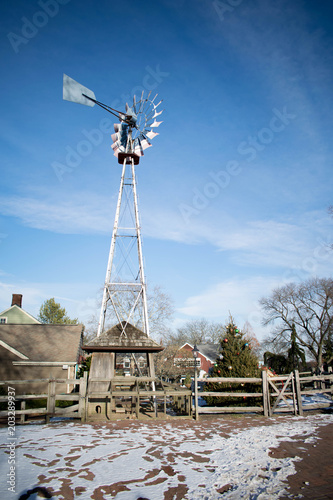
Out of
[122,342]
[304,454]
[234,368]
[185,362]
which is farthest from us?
[185,362]

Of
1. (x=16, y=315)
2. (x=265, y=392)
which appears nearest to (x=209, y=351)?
(x=16, y=315)

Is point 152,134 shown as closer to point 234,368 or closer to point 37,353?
point 234,368

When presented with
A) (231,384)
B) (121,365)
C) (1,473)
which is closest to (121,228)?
(231,384)

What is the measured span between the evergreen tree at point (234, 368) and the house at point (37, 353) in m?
11.6

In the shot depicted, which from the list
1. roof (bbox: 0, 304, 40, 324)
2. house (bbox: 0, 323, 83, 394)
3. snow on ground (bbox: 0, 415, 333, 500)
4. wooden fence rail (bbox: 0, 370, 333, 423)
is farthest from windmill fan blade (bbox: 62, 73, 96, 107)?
roof (bbox: 0, 304, 40, 324)

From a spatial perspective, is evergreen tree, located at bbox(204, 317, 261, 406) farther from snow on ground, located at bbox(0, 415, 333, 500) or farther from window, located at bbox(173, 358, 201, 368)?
window, located at bbox(173, 358, 201, 368)

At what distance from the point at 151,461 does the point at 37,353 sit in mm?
19678

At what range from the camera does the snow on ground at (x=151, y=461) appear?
561 centimetres

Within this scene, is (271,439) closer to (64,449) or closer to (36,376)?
(64,449)

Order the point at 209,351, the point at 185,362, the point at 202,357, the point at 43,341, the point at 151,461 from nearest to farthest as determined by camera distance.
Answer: the point at 151,461
the point at 43,341
the point at 185,362
the point at 202,357
the point at 209,351

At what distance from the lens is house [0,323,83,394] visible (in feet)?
73.7

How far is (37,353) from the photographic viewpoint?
958 inches

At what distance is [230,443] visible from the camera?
8648 millimetres

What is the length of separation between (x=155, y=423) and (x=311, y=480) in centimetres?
706
